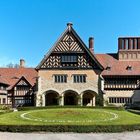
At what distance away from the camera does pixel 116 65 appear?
55.0 metres

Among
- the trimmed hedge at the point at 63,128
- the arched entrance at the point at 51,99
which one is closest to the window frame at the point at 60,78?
the arched entrance at the point at 51,99

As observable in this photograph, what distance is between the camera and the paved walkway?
80.4ft

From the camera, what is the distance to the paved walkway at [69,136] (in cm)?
2451

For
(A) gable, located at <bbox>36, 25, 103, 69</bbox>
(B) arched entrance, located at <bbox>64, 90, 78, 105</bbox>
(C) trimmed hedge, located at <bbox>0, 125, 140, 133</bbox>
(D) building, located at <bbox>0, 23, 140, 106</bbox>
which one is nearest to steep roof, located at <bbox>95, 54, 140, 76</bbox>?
(D) building, located at <bbox>0, 23, 140, 106</bbox>

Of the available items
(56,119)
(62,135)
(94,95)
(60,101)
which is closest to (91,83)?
(94,95)

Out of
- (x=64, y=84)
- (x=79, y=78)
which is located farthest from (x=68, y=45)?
(x=64, y=84)

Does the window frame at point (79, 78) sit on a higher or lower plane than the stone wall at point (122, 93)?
higher

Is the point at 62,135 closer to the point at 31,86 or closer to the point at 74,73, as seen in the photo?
the point at 74,73

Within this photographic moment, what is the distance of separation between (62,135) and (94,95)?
2558 cm

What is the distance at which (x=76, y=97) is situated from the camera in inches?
2013

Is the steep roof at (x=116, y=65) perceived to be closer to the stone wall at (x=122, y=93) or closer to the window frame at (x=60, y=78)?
the stone wall at (x=122, y=93)

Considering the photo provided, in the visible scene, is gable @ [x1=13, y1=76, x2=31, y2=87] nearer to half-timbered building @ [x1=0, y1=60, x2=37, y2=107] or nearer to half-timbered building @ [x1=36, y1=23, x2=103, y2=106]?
half-timbered building @ [x1=0, y1=60, x2=37, y2=107]

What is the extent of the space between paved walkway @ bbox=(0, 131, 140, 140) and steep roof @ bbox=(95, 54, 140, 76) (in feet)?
86.0

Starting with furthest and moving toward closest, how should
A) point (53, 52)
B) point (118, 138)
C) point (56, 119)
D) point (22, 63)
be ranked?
point (22, 63)
point (53, 52)
point (56, 119)
point (118, 138)
